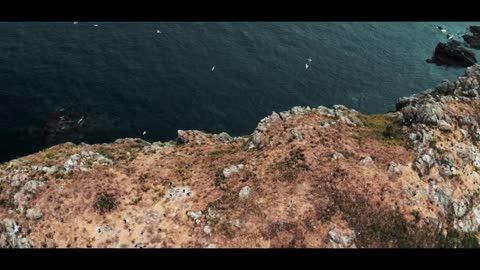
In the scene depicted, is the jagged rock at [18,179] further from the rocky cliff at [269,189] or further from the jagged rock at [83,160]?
the jagged rock at [83,160]

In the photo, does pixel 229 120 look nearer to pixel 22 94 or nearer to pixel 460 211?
pixel 22 94

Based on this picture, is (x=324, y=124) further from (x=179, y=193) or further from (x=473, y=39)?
(x=473, y=39)

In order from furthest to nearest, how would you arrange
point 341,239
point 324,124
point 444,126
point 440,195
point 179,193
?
point 324,124 → point 444,126 → point 440,195 → point 179,193 → point 341,239

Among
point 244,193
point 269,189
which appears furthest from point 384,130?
point 244,193

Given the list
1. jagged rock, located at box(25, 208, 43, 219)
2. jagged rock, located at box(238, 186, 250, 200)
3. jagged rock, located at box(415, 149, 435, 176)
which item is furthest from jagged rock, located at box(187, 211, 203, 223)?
jagged rock, located at box(415, 149, 435, 176)

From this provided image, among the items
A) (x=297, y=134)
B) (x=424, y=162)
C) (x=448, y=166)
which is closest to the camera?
(x=424, y=162)

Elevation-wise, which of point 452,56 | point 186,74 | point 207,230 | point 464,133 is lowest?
point 186,74

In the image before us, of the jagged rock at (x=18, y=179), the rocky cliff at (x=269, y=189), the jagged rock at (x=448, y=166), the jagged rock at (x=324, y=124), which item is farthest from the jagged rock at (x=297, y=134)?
the jagged rock at (x=18, y=179)
